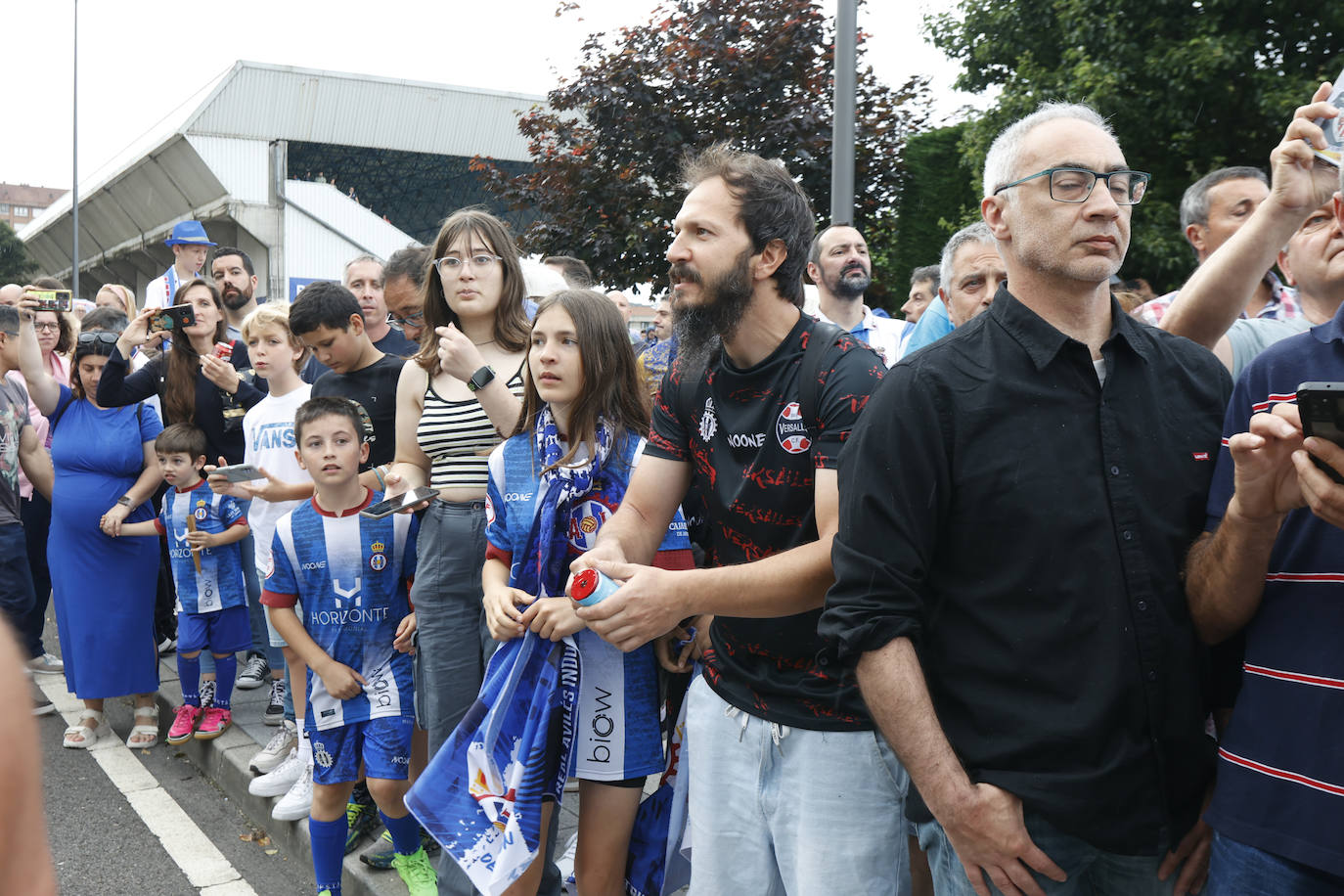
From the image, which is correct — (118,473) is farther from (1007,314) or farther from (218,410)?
(1007,314)

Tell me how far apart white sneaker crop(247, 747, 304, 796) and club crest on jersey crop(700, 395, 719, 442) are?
3202 millimetres

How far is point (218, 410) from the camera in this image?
5.90m

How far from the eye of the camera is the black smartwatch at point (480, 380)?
11.2 feet

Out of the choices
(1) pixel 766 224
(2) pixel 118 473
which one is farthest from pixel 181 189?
(1) pixel 766 224

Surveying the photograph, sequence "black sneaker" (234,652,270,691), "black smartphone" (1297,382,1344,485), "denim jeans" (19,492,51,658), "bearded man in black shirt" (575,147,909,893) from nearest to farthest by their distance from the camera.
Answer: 1. "black smartphone" (1297,382,1344,485)
2. "bearded man in black shirt" (575,147,909,893)
3. "black sneaker" (234,652,270,691)
4. "denim jeans" (19,492,51,658)

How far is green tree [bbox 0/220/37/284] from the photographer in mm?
48934

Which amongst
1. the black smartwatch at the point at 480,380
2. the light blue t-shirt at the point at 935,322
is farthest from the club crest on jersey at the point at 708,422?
the light blue t-shirt at the point at 935,322

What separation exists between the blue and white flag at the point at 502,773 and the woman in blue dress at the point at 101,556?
12.9 feet

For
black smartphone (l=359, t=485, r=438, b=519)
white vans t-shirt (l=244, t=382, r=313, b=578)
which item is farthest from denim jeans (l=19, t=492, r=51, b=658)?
black smartphone (l=359, t=485, r=438, b=519)

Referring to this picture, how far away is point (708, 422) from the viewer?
2.47 m

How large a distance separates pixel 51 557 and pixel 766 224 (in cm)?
543

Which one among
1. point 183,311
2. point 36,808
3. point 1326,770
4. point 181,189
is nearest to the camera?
point 36,808

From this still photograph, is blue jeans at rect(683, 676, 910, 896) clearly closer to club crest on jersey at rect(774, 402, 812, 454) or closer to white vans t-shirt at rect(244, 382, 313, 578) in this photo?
club crest on jersey at rect(774, 402, 812, 454)

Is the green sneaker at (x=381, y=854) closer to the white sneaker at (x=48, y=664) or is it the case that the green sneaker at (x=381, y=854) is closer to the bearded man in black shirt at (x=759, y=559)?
the bearded man in black shirt at (x=759, y=559)
